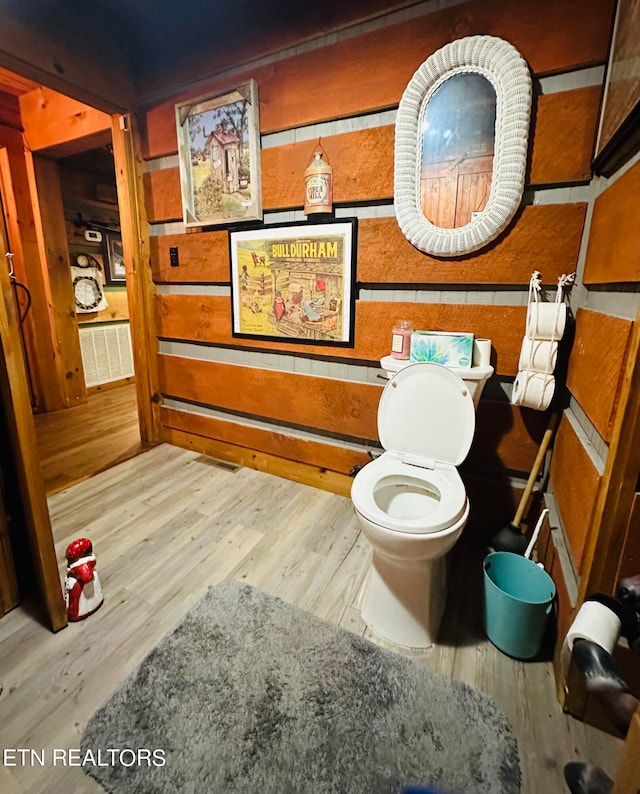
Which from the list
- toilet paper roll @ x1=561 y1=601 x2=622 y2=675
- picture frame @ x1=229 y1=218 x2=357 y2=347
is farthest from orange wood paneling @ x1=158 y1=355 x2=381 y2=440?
toilet paper roll @ x1=561 y1=601 x2=622 y2=675

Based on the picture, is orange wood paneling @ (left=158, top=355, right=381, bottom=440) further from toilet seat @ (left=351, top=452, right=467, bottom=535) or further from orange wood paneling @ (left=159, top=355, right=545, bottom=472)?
toilet seat @ (left=351, top=452, right=467, bottom=535)

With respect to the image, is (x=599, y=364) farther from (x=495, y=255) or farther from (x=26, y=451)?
(x=26, y=451)

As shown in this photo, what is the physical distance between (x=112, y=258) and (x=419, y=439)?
4.18 metres

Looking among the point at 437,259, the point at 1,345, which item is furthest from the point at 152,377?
the point at 437,259

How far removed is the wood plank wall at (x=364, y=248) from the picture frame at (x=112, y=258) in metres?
2.04

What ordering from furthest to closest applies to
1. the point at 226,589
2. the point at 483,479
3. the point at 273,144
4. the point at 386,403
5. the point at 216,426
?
the point at 216,426 → the point at 273,144 → the point at 483,479 → the point at 386,403 → the point at 226,589

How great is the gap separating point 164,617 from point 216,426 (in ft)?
4.64

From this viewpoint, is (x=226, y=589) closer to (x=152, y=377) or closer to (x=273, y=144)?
(x=152, y=377)

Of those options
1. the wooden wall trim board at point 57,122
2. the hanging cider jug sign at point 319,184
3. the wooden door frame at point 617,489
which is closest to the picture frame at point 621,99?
the wooden door frame at point 617,489

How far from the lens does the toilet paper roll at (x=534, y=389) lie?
4.93ft

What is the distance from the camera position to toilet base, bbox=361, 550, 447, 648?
1335 mm

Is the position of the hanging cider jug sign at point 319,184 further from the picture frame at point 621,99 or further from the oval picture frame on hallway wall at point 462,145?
the picture frame at point 621,99

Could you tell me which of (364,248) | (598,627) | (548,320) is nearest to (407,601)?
(598,627)

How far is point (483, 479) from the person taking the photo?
1.85m
